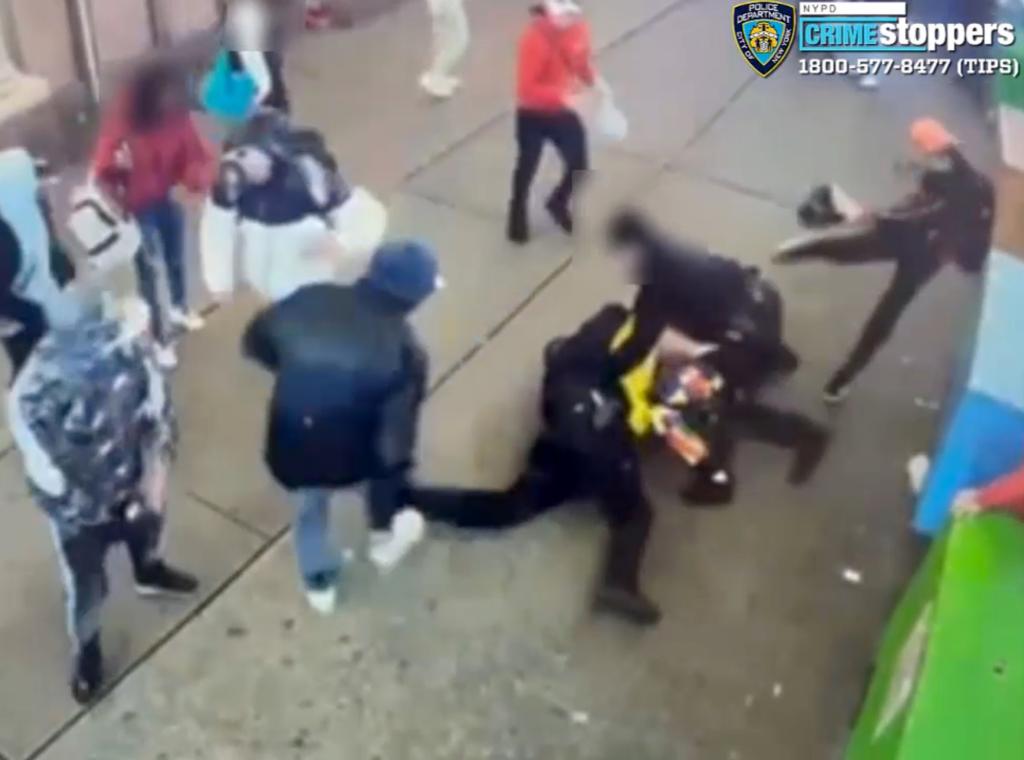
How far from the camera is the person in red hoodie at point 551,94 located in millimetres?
1747

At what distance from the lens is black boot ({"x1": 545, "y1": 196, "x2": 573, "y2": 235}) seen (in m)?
2.03

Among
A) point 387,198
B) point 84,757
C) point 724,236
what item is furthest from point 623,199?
point 84,757

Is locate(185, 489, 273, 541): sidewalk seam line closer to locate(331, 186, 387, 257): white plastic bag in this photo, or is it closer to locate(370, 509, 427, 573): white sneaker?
locate(370, 509, 427, 573): white sneaker

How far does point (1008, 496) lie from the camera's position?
1179 millimetres

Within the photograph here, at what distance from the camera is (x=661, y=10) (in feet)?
9.21

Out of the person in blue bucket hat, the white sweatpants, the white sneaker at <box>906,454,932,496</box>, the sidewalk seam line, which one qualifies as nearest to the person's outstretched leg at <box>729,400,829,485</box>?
the white sneaker at <box>906,454,932,496</box>

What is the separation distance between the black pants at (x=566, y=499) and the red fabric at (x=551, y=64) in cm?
54

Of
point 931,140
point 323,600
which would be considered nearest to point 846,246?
point 931,140

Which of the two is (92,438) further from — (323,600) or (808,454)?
(808,454)

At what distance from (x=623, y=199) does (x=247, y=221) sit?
Answer: 1.01 meters

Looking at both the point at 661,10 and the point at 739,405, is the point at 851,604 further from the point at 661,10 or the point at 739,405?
the point at 661,10

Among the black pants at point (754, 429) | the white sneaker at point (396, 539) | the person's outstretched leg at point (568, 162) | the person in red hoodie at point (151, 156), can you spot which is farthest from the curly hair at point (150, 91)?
the black pants at point (754, 429)

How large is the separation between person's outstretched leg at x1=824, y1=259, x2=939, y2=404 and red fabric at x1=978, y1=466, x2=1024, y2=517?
1.61 feet

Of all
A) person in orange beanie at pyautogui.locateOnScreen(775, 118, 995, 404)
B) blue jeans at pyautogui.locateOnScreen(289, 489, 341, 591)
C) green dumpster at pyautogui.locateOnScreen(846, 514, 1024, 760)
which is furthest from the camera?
person in orange beanie at pyautogui.locateOnScreen(775, 118, 995, 404)
